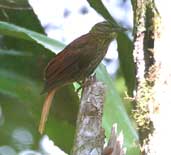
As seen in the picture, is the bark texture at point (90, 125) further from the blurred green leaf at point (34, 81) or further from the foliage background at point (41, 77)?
the blurred green leaf at point (34, 81)

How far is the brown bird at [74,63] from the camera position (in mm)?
1635

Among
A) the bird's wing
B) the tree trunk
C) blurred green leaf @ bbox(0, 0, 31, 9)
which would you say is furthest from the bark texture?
blurred green leaf @ bbox(0, 0, 31, 9)

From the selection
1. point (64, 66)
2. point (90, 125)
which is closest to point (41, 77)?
point (64, 66)

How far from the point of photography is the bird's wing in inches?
64.4

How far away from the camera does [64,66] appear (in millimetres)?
1650

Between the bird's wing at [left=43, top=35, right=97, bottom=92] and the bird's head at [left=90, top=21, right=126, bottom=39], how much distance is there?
67 mm

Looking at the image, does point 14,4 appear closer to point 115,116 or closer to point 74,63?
point 74,63

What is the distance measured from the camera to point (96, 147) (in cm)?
130

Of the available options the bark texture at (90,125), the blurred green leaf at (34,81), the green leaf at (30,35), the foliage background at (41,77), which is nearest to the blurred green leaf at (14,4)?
the foliage background at (41,77)

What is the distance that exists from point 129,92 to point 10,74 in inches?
13.2

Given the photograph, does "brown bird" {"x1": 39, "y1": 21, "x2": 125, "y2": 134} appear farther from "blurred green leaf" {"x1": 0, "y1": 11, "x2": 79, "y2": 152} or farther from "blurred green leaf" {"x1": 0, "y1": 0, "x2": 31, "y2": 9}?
"blurred green leaf" {"x1": 0, "y1": 0, "x2": 31, "y2": 9}

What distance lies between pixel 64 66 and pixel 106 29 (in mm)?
162

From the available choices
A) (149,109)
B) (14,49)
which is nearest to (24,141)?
(14,49)

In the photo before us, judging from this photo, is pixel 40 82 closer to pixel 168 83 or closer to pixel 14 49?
pixel 14 49
